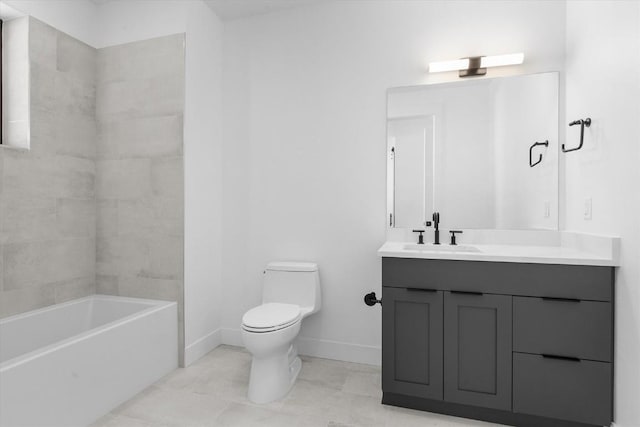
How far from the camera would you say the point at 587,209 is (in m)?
1.89

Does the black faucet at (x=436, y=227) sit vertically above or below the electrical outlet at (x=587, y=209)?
below

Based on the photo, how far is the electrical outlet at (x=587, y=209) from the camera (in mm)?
1858

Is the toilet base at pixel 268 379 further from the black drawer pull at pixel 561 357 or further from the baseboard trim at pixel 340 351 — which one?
the black drawer pull at pixel 561 357

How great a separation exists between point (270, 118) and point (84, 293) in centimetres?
188

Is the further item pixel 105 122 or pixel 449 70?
pixel 105 122

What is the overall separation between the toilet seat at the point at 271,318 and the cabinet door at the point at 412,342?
0.56 m

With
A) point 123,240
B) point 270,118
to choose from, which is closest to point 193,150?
point 270,118

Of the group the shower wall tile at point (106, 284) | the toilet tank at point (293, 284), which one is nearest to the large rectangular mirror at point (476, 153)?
the toilet tank at point (293, 284)

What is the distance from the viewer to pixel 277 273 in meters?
Result: 2.51

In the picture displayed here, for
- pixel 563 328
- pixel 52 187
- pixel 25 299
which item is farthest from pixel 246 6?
pixel 563 328

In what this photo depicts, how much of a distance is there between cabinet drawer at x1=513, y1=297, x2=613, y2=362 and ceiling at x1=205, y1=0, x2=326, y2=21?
244 cm

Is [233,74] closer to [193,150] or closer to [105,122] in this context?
[193,150]

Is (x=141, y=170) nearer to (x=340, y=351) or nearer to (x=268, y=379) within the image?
(x=268, y=379)

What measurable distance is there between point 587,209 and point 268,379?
2004 mm
